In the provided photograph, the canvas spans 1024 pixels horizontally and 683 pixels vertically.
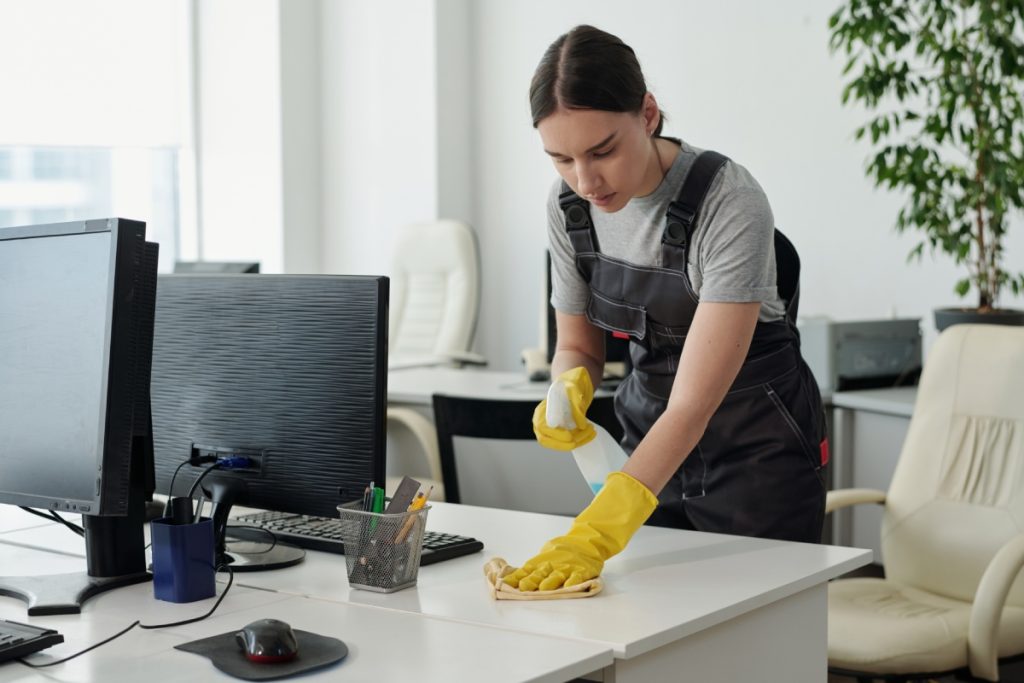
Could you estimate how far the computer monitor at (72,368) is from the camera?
4.32 ft

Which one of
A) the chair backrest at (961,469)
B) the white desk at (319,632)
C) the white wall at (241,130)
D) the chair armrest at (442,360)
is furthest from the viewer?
the white wall at (241,130)

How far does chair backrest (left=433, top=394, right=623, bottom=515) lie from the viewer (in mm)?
2172

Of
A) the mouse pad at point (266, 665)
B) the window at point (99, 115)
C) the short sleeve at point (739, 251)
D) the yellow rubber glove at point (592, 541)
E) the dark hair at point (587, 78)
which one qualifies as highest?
the window at point (99, 115)

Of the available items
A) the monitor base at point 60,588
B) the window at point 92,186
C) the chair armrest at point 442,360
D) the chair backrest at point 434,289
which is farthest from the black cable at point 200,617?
the window at point 92,186

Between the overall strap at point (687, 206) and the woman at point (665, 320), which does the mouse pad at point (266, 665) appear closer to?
the woman at point (665, 320)

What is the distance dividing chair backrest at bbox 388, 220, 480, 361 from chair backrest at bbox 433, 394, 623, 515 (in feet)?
6.77

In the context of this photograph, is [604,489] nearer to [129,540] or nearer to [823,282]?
[129,540]

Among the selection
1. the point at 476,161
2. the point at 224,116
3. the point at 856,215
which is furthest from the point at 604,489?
the point at 224,116

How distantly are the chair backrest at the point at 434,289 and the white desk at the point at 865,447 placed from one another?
1.90 meters

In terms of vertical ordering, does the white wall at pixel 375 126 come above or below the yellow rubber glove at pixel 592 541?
above

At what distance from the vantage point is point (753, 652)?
4.64ft

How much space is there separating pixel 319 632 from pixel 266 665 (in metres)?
0.13

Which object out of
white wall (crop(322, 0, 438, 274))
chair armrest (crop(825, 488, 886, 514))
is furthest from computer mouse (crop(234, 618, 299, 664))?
white wall (crop(322, 0, 438, 274))

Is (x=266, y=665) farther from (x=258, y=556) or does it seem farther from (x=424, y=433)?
(x=424, y=433)
